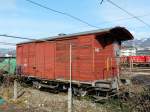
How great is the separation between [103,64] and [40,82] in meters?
6.06

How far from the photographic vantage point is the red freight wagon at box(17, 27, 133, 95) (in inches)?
571

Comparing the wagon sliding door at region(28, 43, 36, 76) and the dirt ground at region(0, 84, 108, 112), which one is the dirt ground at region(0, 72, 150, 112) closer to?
the dirt ground at region(0, 84, 108, 112)

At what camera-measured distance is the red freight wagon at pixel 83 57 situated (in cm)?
1451

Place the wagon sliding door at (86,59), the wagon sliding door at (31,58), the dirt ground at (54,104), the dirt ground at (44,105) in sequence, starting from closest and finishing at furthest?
the dirt ground at (54,104) < the dirt ground at (44,105) < the wagon sliding door at (86,59) < the wagon sliding door at (31,58)

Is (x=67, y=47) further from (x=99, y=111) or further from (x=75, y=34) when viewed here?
(x=99, y=111)

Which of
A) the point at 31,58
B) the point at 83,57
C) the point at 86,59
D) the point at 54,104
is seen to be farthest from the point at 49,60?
the point at 54,104

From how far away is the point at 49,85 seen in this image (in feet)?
59.5

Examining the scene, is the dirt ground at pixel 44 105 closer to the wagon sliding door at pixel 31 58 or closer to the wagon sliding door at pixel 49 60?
the wagon sliding door at pixel 49 60

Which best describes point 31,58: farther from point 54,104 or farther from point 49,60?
point 54,104

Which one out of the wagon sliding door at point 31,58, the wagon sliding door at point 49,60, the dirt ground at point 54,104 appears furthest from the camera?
the wagon sliding door at point 31,58

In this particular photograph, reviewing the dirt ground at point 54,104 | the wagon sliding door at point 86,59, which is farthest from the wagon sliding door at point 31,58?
the wagon sliding door at point 86,59

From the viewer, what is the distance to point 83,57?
15016mm

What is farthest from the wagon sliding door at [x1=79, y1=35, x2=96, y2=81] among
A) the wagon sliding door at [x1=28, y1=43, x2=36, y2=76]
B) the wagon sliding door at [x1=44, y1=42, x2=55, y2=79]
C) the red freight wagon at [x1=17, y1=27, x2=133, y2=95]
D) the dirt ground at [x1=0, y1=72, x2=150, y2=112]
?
the wagon sliding door at [x1=28, y1=43, x2=36, y2=76]

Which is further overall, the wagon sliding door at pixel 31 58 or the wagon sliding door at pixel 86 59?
the wagon sliding door at pixel 31 58
